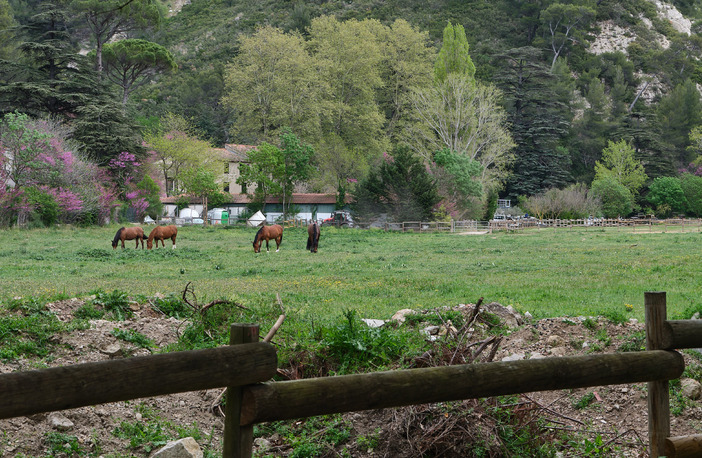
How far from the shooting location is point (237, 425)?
3080 millimetres

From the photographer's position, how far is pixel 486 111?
2202 inches

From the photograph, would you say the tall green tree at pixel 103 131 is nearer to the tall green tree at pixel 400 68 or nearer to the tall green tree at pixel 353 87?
the tall green tree at pixel 353 87

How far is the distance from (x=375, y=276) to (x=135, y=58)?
5212 cm

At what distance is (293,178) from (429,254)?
1160 inches

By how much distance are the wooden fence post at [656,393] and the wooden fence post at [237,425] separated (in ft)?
7.92

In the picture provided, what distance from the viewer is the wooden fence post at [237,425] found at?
10.1ft

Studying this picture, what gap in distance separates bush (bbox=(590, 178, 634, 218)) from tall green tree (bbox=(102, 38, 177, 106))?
152 ft

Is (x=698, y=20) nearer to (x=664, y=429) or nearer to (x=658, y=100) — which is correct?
(x=658, y=100)

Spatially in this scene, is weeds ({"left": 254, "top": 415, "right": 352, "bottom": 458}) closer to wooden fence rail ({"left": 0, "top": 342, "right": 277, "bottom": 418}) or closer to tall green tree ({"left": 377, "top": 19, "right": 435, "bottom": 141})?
wooden fence rail ({"left": 0, "top": 342, "right": 277, "bottom": 418})

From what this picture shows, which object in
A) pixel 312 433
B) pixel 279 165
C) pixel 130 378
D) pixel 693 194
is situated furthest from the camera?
pixel 693 194

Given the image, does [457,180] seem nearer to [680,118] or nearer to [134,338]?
[134,338]

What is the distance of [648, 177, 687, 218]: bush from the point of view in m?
73.9

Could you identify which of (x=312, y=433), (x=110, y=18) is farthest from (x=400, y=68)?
(x=312, y=433)

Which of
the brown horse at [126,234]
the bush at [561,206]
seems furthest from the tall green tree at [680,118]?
the brown horse at [126,234]
